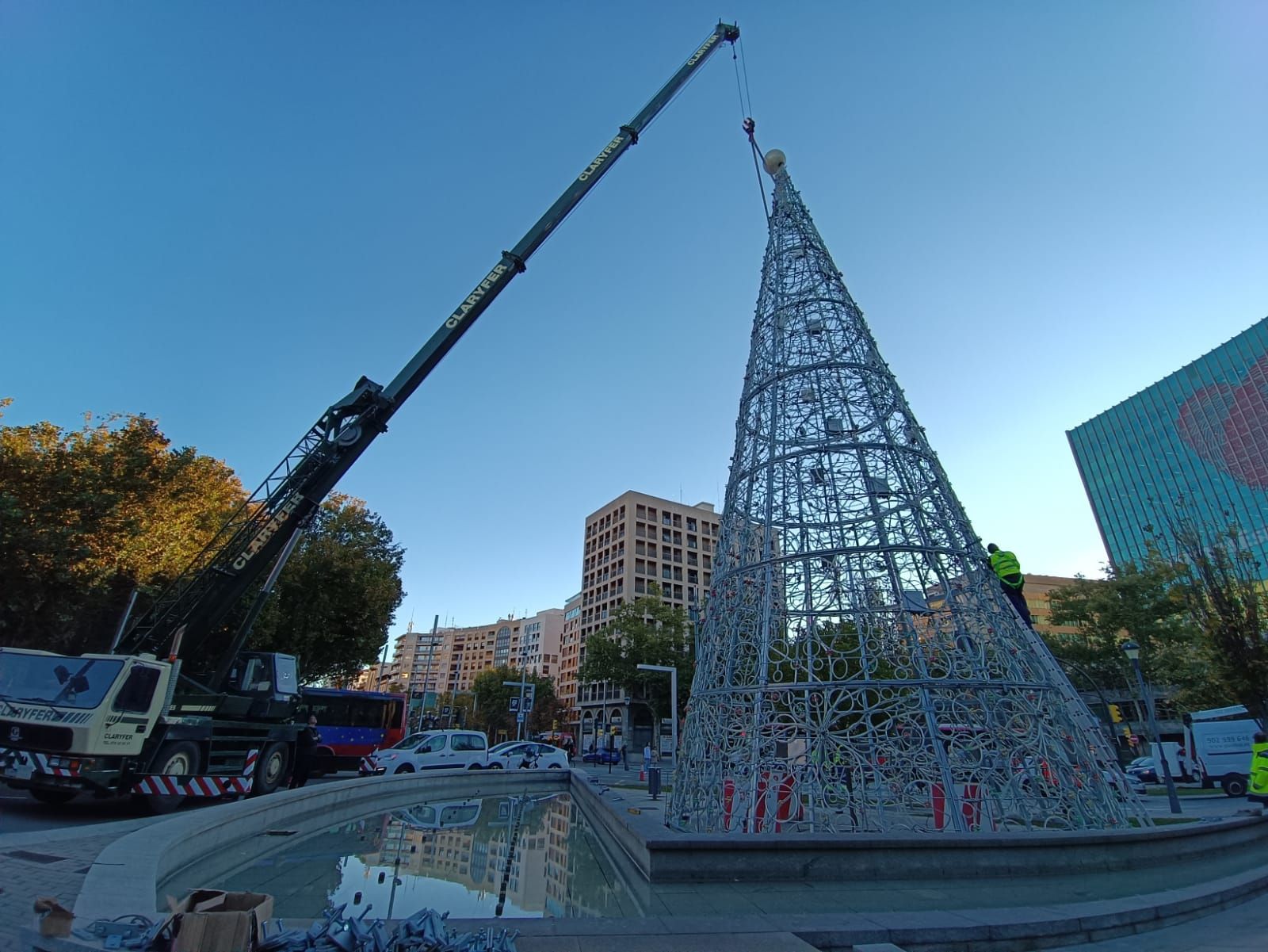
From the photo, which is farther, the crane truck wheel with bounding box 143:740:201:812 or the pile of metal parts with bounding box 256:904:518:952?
the crane truck wheel with bounding box 143:740:201:812

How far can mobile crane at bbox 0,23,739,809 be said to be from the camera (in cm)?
952

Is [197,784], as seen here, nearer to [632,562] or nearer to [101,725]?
[101,725]

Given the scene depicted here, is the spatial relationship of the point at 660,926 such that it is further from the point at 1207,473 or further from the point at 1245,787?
the point at 1207,473

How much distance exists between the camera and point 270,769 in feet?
42.8

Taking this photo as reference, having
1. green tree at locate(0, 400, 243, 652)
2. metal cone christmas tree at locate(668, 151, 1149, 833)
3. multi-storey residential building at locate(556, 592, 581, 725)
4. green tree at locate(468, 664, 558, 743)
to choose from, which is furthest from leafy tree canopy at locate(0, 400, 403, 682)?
multi-storey residential building at locate(556, 592, 581, 725)

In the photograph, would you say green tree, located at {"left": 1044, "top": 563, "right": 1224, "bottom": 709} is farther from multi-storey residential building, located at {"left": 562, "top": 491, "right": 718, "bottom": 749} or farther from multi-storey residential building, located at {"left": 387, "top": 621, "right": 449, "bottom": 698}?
multi-storey residential building, located at {"left": 387, "top": 621, "right": 449, "bottom": 698}

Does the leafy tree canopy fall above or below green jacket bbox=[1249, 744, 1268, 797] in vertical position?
above

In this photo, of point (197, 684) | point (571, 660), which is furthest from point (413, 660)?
point (197, 684)

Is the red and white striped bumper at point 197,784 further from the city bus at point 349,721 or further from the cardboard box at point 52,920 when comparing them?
the city bus at point 349,721

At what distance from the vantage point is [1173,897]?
18.2ft

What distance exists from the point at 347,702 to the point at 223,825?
17.4 metres

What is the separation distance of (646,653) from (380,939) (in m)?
39.6

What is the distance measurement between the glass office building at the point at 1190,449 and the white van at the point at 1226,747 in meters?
36.9

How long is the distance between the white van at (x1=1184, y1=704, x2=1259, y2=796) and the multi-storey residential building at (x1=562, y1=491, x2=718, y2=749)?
49.0 meters
